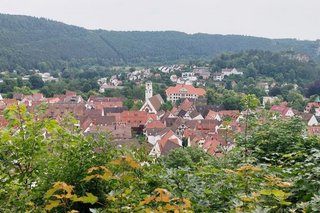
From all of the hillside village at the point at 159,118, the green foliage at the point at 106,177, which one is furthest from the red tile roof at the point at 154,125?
the green foliage at the point at 106,177

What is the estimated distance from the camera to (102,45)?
150 meters

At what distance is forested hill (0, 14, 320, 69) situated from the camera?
122750 mm

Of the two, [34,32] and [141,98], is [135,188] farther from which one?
[34,32]

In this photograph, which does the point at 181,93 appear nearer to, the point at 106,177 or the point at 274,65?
the point at 274,65

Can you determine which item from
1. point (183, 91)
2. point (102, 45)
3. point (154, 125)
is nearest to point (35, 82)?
point (183, 91)

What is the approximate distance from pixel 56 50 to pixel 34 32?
41.5 feet

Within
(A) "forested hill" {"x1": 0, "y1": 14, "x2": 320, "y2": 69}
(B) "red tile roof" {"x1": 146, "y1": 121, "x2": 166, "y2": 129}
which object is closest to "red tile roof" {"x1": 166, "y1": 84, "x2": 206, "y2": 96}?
(B) "red tile roof" {"x1": 146, "y1": 121, "x2": 166, "y2": 129}

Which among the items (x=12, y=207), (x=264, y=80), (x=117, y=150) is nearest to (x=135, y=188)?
(x=117, y=150)

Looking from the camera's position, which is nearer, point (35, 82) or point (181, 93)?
point (181, 93)

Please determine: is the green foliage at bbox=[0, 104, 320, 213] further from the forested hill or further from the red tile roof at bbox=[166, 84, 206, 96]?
the forested hill

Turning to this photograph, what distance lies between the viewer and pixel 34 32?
14000 cm

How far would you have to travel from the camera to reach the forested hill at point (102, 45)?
403ft

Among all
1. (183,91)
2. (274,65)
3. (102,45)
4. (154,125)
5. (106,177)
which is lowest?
(183,91)

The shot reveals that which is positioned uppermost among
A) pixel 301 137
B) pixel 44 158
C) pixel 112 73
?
pixel 44 158
